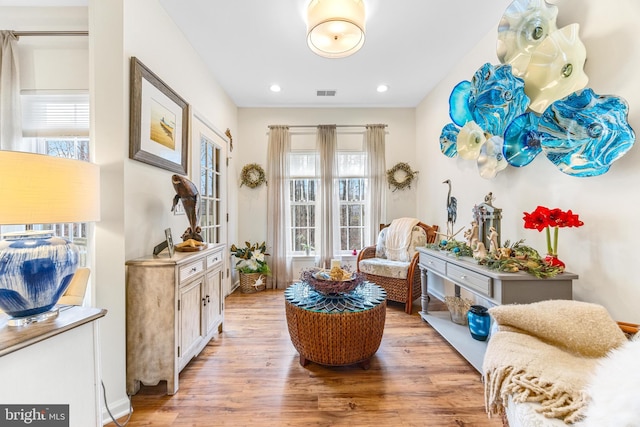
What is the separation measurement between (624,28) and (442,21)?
1284 mm

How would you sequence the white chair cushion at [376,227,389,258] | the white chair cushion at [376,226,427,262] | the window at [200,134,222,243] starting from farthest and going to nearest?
the white chair cushion at [376,227,389,258], the white chair cushion at [376,226,427,262], the window at [200,134,222,243]

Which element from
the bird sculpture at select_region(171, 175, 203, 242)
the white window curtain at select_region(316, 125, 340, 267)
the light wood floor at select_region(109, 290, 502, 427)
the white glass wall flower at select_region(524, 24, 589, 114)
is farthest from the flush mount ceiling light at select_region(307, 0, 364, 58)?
the light wood floor at select_region(109, 290, 502, 427)

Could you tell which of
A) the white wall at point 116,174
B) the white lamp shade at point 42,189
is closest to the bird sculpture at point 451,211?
the white wall at point 116,174

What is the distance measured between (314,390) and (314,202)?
2855 mm

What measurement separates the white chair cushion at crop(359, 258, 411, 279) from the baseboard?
2.57 meters

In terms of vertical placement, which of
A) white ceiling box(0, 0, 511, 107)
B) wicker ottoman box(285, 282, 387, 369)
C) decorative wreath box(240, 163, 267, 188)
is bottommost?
wicker ottoman box(285, 282, 387, 369)

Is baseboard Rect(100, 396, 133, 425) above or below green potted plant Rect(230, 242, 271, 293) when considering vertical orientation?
below

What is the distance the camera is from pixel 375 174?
13.4 ft

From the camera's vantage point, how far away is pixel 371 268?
3.28 meters

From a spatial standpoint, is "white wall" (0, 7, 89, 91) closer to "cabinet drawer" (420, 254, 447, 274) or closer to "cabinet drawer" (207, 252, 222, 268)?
"cabinet drawer" (207, 252, 222, 268)

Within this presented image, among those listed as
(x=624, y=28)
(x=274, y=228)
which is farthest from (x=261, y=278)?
(x=624, y=28)

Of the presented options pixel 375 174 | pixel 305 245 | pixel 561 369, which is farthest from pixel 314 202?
pixel 561 369

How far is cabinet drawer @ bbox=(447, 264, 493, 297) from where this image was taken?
1.75 metres

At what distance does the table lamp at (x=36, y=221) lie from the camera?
34.9 inches
